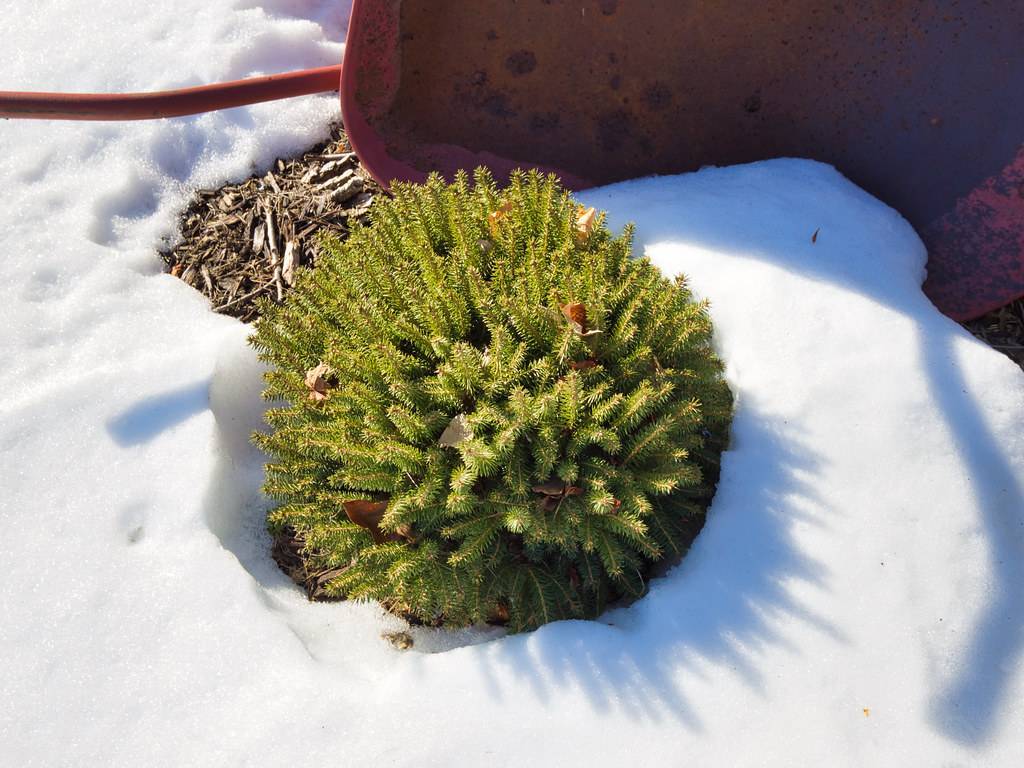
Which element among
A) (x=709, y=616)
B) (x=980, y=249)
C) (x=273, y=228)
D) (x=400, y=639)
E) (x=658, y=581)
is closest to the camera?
(x=709, y=616)

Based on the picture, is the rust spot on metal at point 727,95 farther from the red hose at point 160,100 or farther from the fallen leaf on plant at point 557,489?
the fallen leaf on plant at point 557,489

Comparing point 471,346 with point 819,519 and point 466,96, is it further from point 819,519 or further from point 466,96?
point 466,96

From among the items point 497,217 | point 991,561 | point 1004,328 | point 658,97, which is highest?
point 658,97

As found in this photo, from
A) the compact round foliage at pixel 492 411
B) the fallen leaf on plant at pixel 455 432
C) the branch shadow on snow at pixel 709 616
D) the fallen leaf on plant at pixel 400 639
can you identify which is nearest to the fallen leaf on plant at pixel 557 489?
the compact round foliage at pixel 492 411

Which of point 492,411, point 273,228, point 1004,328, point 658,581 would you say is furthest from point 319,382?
point 1004,328

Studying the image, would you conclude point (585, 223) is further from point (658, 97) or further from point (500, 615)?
point (500, 615)

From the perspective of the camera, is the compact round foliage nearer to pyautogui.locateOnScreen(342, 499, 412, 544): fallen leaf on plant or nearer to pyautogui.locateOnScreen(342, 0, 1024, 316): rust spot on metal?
pyautogui.locateOnScreen(342, 499, 412, 544): fallen leaf on plant

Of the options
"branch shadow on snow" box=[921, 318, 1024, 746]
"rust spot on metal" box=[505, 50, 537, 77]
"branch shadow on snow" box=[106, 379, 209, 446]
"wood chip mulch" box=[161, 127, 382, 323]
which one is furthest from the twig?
"branch shadow on snow" box=[921, 318, 1024, 746]
